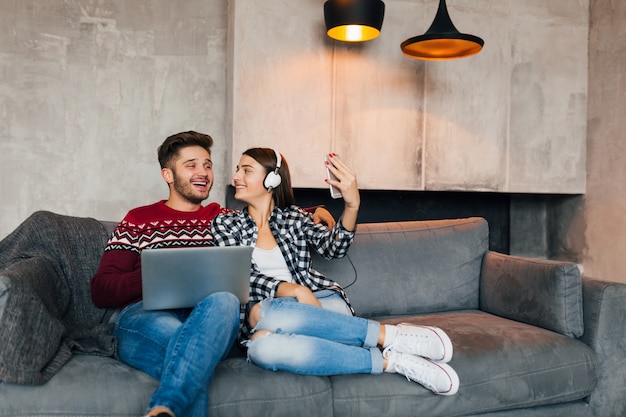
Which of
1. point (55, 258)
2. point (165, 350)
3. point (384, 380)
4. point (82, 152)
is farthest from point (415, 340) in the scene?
point (82, 152)

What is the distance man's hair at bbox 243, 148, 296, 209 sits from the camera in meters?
2.27

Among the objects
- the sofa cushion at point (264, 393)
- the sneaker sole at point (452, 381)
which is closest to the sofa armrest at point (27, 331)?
the sofa cushion at point (264, 393)

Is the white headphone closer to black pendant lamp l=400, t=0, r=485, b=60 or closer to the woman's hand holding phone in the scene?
the woman's hand holding phone

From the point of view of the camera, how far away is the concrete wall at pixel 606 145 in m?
3.78

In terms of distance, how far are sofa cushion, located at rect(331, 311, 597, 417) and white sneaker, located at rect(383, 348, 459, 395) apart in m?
0.03

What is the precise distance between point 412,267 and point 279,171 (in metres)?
0.78

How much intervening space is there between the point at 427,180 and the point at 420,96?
547 mm

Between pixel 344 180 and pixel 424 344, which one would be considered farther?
pixel 344 180

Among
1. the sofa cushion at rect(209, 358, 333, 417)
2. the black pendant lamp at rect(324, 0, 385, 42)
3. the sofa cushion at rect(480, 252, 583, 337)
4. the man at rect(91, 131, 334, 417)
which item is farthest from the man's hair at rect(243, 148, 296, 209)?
the black pendant lamp at rect(324, 0, 385, 42)

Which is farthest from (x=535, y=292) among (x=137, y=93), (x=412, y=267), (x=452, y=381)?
(x=137, y=93)

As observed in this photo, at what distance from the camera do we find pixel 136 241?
2.13m

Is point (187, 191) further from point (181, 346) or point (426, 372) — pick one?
A: point (426, 372)

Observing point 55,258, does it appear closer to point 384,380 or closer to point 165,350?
point 165,350

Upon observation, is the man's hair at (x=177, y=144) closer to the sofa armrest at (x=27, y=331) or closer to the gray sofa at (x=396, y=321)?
the gray sofa at (x=396, y=321)
